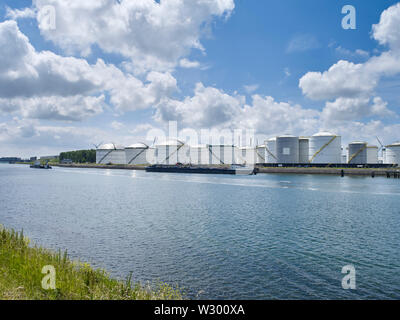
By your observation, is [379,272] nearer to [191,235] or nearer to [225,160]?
[191,235]

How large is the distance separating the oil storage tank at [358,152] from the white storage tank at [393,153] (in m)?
10.7

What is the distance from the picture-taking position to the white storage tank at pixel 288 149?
138625mm

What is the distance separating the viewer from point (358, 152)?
130 meters

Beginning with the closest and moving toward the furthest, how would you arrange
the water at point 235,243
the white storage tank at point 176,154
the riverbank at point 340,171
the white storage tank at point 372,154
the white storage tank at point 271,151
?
1. the water at point 235,243
2. the riverbank at point 340,171
3. the white storage tank at point 372,154
4. the white storage tank at point 271,151
5. the white storage tank at point 176,154

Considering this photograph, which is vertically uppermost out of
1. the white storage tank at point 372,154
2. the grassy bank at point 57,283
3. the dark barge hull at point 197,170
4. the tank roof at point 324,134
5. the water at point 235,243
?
the tank roof at point 324,134

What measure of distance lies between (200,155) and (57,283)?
183458 mm

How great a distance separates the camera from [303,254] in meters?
18.3

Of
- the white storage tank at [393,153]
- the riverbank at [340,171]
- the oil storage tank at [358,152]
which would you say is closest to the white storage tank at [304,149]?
the oil storage tank at [358,152]

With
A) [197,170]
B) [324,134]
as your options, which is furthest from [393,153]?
[197,170]

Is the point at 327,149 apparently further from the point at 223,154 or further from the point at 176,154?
the point at 176,154

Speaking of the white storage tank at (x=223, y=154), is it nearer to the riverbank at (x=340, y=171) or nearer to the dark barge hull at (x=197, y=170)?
the dark barge hull at (x=197, y=170)

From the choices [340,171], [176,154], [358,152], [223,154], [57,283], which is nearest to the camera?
[57,283]

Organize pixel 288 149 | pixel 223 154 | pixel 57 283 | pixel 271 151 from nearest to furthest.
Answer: pixel 57 283 < pixel 288 149 < pixel 271 151 < pixel 223 154
